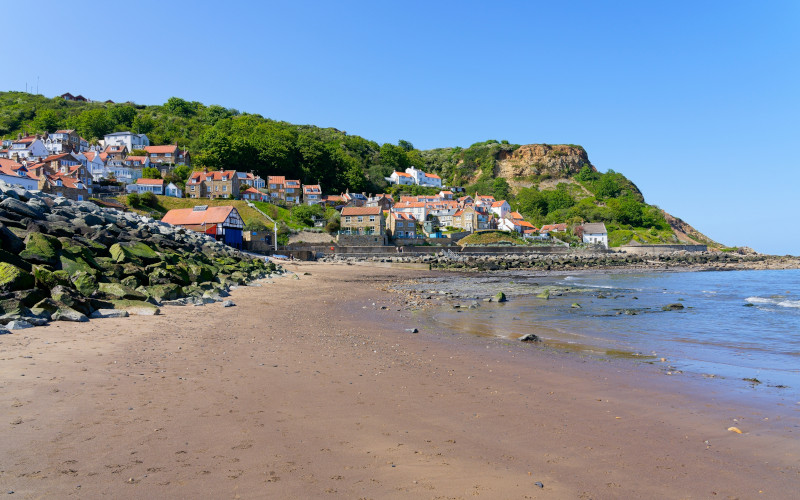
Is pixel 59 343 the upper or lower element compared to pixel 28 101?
lower

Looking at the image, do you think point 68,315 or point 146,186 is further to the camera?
point 146,186

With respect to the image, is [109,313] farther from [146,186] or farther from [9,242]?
[146,186]

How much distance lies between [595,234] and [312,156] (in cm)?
6573

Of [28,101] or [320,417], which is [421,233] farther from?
[28,101]

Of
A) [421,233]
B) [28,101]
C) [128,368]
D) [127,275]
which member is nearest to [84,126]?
[28,101]

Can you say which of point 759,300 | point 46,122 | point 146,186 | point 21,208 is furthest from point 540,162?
point 21,208

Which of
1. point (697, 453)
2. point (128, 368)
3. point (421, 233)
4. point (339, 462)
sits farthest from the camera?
point (421, 233)

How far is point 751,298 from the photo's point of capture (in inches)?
974

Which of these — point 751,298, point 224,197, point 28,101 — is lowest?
point 751,298

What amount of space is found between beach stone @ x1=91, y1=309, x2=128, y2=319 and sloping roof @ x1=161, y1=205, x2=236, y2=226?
45442 mm

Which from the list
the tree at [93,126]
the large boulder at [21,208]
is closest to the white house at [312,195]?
the tree at [93,126]

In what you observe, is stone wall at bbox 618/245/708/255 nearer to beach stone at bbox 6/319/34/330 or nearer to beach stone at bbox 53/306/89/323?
beach stone at bbox 53/306/89/323

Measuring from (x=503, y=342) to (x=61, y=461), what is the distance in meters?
9.79

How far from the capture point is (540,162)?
164m
